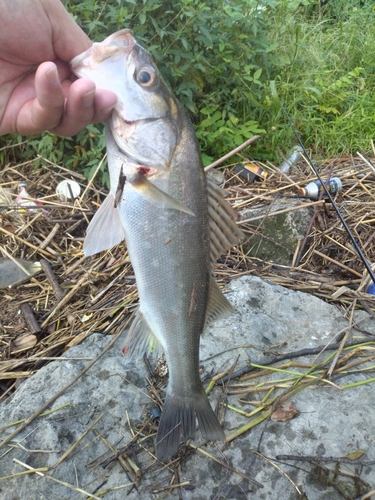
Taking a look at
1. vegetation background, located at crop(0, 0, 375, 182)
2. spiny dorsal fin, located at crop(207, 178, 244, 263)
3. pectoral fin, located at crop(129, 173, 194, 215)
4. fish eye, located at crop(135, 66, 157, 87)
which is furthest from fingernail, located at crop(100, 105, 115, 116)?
vegetation background, located at crop(0, 0, 375, 182)

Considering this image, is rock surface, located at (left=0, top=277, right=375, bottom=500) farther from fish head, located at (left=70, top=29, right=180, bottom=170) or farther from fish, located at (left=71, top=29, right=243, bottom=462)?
fish head, located at (left=70, top=29, right=180, bottom=170)

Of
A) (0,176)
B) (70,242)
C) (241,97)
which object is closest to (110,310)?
(70,242)

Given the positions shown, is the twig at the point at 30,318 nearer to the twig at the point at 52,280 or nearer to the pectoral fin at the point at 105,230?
the twig at the point at 52,280

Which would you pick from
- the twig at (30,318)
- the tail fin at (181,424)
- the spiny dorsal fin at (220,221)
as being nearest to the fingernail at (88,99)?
the spiny dorsal fin at (220,221)

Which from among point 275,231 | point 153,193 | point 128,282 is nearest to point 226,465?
point 153,193

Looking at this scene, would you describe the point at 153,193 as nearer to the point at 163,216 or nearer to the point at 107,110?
the point at 163,216

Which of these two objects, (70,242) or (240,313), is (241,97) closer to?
→ (70,242)
